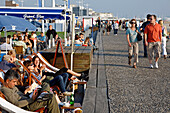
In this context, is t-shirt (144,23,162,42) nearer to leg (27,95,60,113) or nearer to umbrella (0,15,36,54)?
umbrella (0,15,36,54)

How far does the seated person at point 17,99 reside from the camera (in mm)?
4480

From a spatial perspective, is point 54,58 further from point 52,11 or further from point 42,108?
point 52,11

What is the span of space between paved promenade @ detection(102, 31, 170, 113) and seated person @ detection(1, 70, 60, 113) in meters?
1.30

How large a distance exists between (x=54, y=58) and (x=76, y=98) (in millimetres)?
2294

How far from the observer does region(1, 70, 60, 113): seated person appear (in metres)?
4.48

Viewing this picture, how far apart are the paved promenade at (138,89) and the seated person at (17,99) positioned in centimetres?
130

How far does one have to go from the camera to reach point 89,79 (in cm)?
852

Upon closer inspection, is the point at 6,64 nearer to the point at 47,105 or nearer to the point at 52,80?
the point at 52,80

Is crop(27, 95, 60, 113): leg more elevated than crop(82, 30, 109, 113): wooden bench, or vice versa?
crop(27, 95, 60, 113): leg

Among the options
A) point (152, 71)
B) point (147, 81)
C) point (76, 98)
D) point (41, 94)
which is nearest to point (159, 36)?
point (152, 71)

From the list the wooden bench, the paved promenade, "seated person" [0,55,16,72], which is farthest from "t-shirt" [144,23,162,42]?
"seated person" [0,55,16,72]

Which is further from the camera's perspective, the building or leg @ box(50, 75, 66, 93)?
the building

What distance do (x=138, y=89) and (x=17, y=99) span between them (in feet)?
11.7

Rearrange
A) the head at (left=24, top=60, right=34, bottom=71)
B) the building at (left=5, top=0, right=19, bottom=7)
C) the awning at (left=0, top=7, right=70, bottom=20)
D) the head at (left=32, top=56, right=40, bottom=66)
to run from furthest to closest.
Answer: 1. the building at (left=5, top=0, right=19, bottom=7)
2. the awning at (left=0, top=7, right=70, bottom=20)
3. the head at (left=32, top=56, right=40, bottom=66)
4. the head at (left=24, top=60, right=34, bottom=71)
